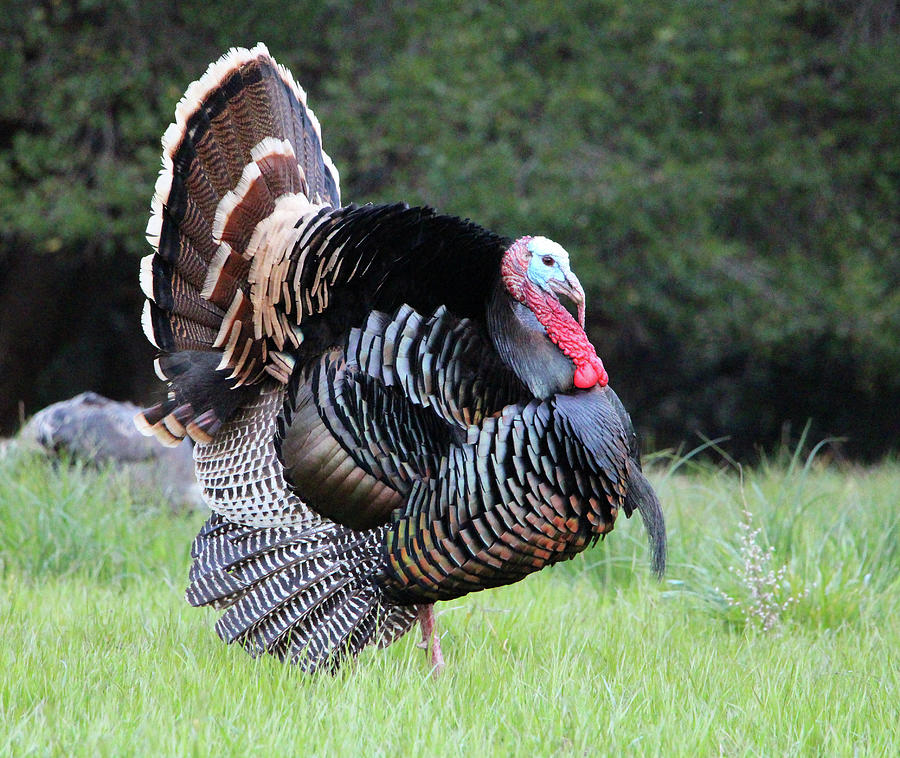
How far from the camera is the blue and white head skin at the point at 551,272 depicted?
11.3ft

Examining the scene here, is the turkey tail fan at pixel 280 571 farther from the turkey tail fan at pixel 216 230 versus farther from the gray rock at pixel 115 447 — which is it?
the gray rock at pixel 115 447

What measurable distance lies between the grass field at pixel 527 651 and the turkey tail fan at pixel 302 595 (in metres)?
0.09

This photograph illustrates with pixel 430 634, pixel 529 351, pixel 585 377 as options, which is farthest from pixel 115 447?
pixel 585 377

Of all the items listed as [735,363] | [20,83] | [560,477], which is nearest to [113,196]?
[20,83]

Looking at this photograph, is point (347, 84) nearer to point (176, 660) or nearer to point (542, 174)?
point (542, 174)

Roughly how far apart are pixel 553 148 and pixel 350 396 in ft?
18.5

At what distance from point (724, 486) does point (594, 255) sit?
416 cm

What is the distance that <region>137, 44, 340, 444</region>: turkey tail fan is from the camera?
3633mm

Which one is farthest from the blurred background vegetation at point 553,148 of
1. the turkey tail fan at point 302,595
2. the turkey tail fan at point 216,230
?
the turkey tail fan at point 302,595

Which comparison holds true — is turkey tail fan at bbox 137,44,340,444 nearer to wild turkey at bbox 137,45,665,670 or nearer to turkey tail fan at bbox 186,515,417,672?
wild turkey at bbox 137,45,665,670

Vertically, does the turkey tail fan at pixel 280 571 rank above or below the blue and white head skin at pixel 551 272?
below

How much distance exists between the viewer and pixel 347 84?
884cm

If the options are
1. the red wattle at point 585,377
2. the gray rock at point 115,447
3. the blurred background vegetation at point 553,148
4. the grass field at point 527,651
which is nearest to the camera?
the grass field at point 527,651

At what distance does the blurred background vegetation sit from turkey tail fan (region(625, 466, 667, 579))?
4.98 meters
